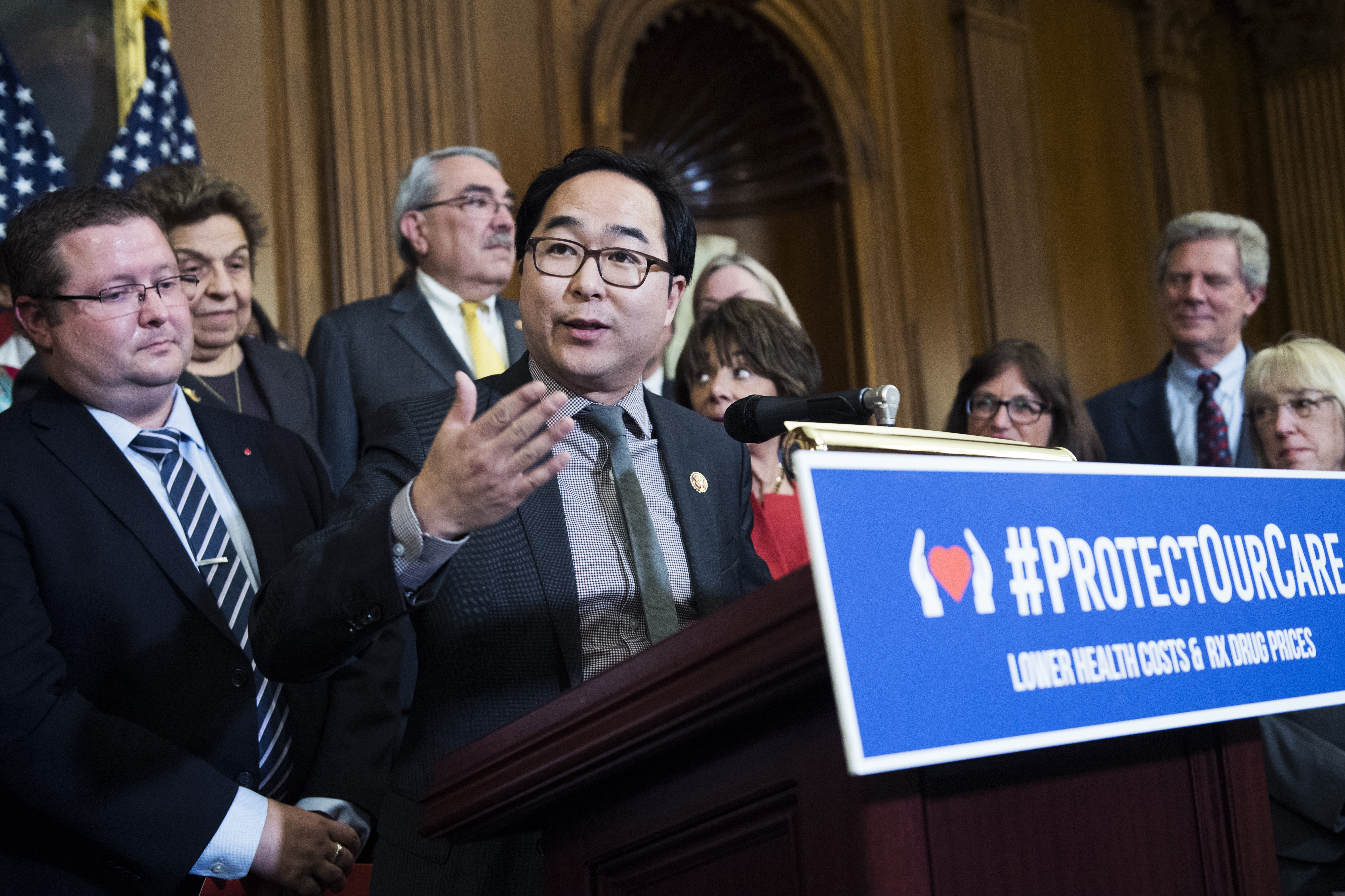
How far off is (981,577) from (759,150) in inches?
220

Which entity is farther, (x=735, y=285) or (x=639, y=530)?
(x=735, y=285)

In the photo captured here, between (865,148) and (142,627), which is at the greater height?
(865,148)

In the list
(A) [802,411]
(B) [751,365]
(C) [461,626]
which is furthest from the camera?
(B) [751,365]

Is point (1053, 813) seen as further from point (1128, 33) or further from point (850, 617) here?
point (1128, 33)

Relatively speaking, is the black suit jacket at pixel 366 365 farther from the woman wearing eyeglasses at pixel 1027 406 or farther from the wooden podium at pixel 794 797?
the wooden podium at pixel 794 797

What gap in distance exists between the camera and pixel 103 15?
3746 millimetres

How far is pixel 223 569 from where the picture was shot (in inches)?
77.5

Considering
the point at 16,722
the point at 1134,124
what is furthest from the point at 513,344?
the point at 1134,124

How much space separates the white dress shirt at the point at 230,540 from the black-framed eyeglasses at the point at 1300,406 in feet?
8.07

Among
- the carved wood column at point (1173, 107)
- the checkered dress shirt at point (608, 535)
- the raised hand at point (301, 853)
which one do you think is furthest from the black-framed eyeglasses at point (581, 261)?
the carved wood column at point (1173, 107)

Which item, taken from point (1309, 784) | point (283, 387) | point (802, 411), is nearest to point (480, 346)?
point (283, 387)

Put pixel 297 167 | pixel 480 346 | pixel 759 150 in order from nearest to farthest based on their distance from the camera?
pixel 480 346 → pixel 297 167 → pixel 759 150

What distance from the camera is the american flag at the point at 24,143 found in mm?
3463

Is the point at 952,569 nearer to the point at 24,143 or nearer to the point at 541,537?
the point at 541,537
